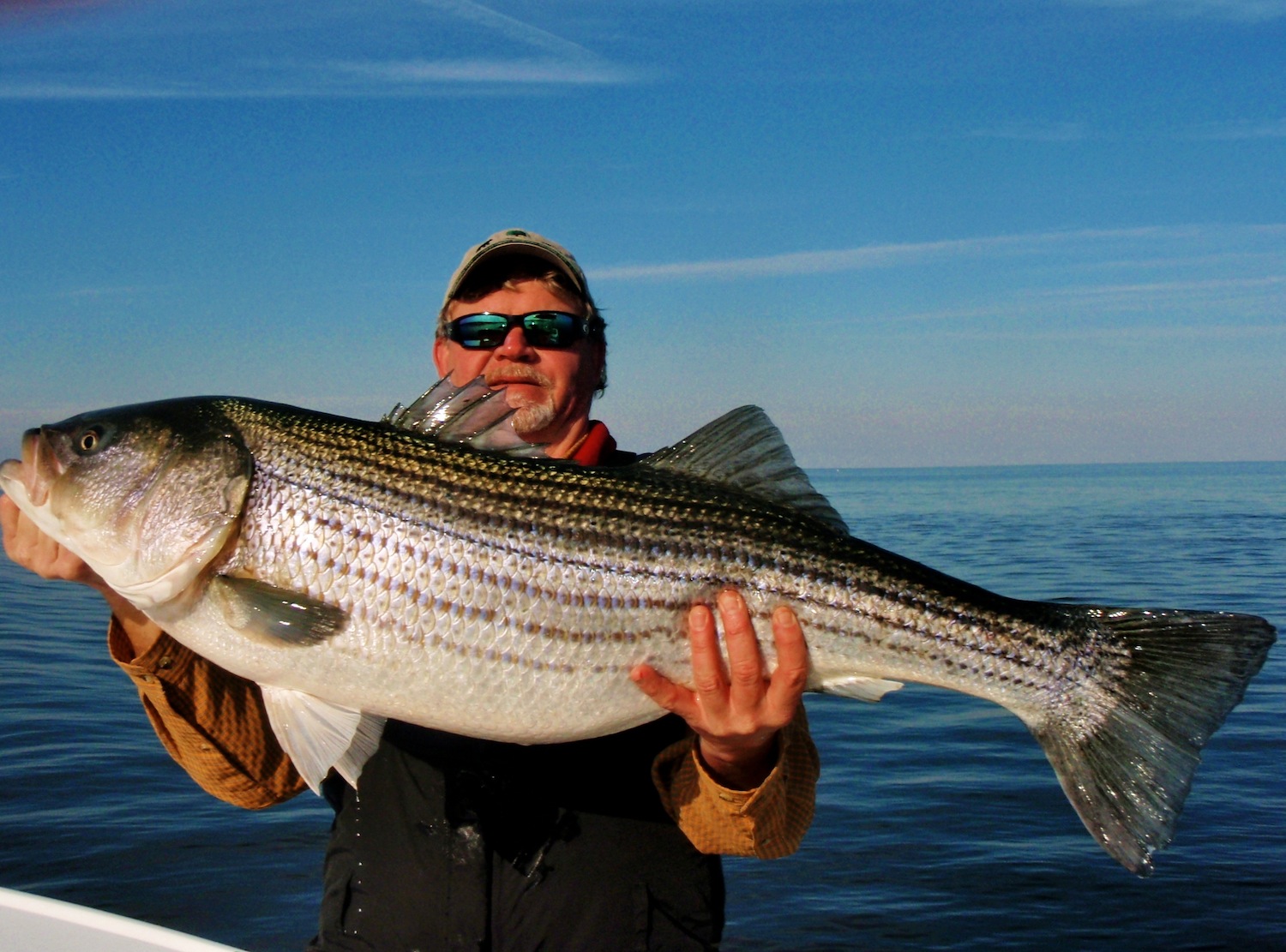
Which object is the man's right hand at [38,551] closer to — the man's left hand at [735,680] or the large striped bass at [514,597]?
the large striped bass at [514,597]

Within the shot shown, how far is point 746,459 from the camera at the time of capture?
3771 mm

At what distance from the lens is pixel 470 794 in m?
3.98

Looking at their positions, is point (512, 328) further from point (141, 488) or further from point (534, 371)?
point (141, 488)

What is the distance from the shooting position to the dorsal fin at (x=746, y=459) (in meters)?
3.75

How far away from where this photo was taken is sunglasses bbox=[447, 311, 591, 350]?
5258 mm

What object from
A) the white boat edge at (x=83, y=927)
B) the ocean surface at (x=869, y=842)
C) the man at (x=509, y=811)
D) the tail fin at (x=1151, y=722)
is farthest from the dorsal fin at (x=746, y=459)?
the ocean surface at (x=869, y=842)

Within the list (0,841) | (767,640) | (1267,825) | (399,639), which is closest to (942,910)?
(1267,825)

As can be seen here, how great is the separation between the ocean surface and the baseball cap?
4.73 meters

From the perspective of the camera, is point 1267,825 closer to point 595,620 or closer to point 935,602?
point 935,602

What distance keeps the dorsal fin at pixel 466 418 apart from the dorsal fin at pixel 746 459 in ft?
1.54

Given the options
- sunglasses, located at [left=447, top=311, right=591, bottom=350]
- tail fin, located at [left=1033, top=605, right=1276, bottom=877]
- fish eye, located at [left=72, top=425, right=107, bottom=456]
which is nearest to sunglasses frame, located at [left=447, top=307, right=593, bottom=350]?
sunglasses, located at [left=447, top=311, right=591, bottom=350]

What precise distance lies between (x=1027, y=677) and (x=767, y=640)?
2.83 ft

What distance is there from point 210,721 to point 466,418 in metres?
1.53

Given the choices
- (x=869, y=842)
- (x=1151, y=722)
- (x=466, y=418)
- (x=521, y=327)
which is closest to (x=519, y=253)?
(x=521, y=327)
